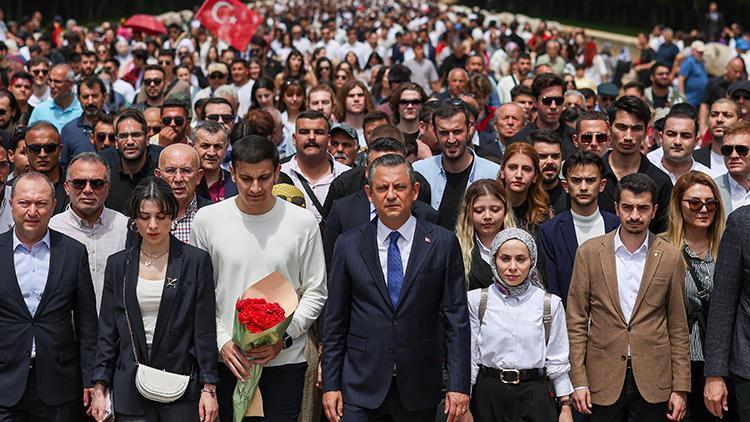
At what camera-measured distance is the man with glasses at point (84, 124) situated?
1180cm

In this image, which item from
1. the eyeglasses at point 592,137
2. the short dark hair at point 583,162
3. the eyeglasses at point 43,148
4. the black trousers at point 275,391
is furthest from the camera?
the eyeglasses at point 592,137

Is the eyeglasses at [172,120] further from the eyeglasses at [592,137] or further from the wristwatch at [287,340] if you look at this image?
the wristwatch at [287,340]

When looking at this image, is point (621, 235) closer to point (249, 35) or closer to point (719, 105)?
point (719, 105)

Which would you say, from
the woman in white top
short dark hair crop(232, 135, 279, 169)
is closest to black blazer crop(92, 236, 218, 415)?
the woman in white top

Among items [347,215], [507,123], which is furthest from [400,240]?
[507,123]

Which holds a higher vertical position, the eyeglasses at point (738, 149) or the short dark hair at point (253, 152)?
the eyeglasses at point (738, 149)

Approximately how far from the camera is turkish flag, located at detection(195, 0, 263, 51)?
21281 millimetres

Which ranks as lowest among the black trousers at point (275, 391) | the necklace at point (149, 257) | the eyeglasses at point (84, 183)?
the black trousers at point (275, 391)

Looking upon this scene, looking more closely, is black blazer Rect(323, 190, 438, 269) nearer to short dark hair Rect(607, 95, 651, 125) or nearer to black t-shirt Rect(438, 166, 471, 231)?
black t-shirt Rect(438, 166, 471, 231)

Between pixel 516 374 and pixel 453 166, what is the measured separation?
2552 millimetres

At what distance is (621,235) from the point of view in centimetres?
766

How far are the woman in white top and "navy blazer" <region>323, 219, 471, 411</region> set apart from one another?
0.75 m

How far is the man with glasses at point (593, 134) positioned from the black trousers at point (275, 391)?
4144mm

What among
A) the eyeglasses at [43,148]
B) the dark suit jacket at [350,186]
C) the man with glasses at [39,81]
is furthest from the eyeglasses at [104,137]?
the man with glasses at [39,81]
